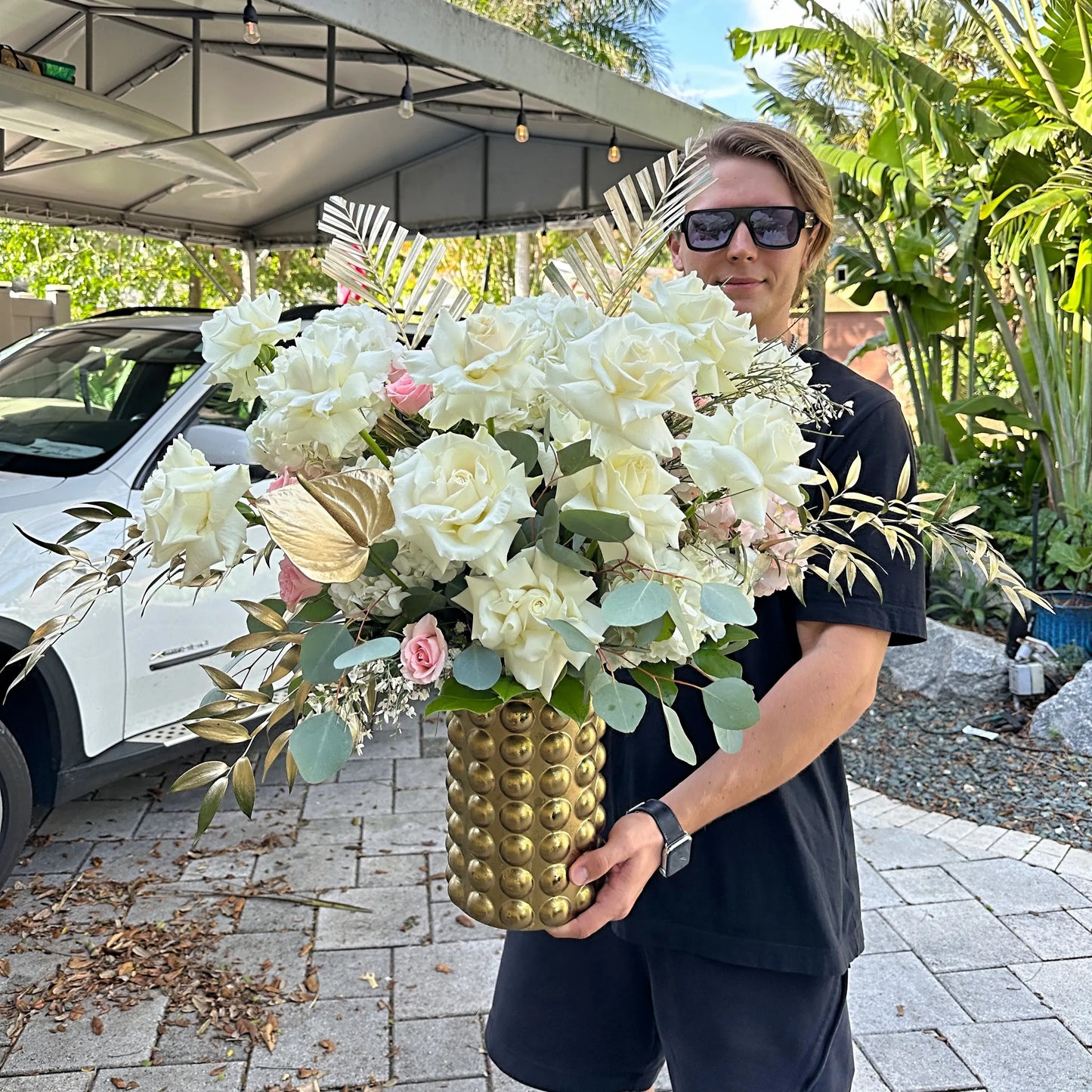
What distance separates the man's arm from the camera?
1376 millimetres

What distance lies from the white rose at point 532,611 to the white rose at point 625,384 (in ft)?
0.44

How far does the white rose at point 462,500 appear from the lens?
37.3 inches

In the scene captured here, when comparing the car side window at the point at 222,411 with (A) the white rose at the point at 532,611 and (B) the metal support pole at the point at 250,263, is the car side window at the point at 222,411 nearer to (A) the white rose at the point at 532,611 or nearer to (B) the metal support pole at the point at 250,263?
(A) the white rose at the point at 532,611

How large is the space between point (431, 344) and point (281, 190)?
8.73 metres

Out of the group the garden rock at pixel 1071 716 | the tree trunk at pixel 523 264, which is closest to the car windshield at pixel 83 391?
the garden rock at pixel 1071 716

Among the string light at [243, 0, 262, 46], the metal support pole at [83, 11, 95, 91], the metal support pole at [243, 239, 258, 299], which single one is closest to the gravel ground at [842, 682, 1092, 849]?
the string light at [243, 0, 262, 46]

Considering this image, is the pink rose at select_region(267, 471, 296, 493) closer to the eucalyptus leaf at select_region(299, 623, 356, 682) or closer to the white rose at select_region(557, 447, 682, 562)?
the eucalyptus leaf at select_region(299, 623, 356, 682)

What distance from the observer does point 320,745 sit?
3.46 feet

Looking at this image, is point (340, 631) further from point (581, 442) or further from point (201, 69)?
point (201, 69)

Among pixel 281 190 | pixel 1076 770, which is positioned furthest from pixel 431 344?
pixel 281 190

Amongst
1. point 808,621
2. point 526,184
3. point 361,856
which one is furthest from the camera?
point 526,184

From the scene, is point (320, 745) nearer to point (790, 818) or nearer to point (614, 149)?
point (790, 818)

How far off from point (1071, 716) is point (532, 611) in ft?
17.9

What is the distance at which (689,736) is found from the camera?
1.71 m
